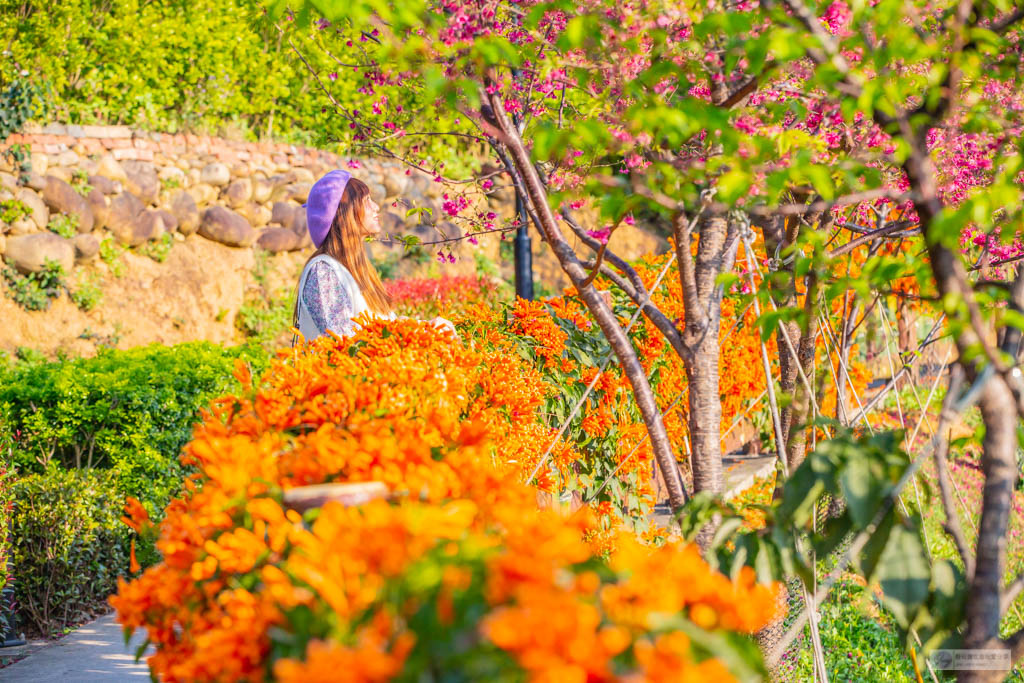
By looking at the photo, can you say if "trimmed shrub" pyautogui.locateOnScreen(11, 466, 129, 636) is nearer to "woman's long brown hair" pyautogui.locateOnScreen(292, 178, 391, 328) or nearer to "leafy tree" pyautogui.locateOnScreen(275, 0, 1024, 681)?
"woman's long brown hair" pyautogui.locateOnScreen(292, 178, 391, 328)

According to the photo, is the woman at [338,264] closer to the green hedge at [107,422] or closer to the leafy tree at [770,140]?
the leafy tree at [770,140]

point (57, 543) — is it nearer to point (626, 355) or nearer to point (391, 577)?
point (626, 355)

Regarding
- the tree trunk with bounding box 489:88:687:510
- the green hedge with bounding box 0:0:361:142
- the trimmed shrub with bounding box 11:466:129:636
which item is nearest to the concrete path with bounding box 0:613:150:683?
the trimmed shrub with bounding box 11:466:129:636

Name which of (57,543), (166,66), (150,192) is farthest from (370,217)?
(166,66)

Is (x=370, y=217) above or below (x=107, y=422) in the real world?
above

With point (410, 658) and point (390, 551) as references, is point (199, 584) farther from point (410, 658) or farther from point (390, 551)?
point (410, 658)

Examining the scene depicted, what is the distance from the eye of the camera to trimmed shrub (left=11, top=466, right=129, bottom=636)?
420cm

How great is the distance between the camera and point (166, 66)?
1058 centimetres

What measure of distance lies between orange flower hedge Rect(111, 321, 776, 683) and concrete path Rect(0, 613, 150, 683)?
2.13 m

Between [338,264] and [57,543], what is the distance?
6.95ft

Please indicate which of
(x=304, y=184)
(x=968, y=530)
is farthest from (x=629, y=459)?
(x=304, y=184)

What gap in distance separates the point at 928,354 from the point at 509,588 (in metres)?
9.46

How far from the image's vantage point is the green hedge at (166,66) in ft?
30.6

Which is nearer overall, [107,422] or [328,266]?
[328,266]
